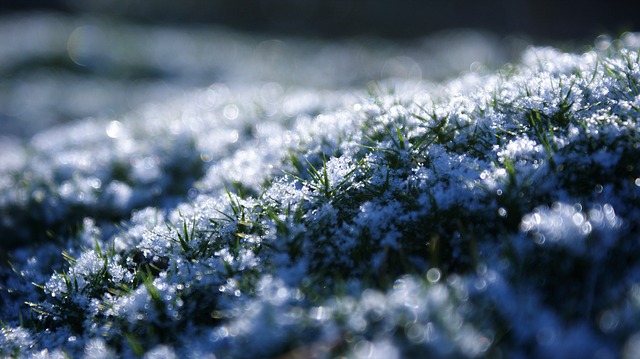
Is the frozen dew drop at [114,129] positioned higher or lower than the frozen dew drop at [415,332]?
higher

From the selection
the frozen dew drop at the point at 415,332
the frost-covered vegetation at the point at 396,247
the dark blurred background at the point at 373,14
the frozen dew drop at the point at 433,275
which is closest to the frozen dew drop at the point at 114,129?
the frost-covered vegetation at the point at 396,247

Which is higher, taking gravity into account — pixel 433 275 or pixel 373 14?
pixel 373 14

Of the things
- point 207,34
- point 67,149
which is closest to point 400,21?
point 207,34

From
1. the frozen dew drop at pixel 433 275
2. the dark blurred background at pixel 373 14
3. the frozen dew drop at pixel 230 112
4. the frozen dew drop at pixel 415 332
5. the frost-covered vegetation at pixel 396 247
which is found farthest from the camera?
the dark blurred background at pixel 373 14

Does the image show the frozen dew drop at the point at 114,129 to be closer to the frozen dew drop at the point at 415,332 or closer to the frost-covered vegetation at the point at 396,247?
the frost-covered vegetation at the point at 396,247

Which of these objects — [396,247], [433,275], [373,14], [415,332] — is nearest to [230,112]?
[396,247]

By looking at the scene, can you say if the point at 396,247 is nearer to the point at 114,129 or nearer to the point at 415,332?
the point at 415,332

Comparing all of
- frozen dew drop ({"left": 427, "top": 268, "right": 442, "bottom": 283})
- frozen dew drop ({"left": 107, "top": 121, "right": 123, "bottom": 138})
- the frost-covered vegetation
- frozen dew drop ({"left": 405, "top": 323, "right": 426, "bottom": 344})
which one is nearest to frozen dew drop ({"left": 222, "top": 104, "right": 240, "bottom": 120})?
frozen dew drop ({"left": 107, "top": 121, "right": 123, "bottom": 138})
